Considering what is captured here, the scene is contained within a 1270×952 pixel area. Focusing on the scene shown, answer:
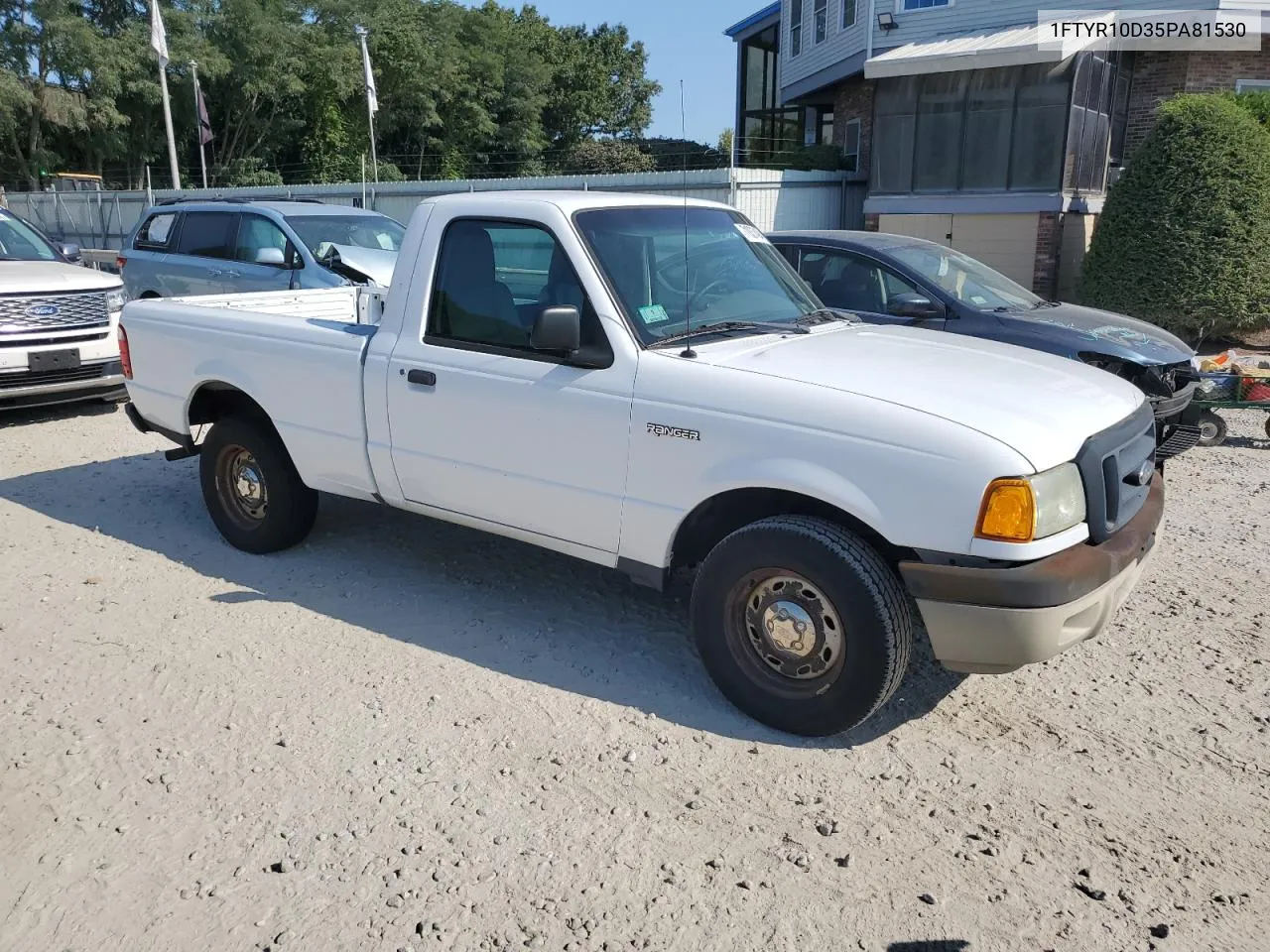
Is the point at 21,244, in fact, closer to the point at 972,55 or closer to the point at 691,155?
the point at 691,155

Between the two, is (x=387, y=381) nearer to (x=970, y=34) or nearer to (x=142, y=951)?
(x=142, y=951)

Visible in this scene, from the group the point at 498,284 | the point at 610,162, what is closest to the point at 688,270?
the point at 498,284

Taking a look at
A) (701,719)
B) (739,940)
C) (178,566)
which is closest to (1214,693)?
(701,719)

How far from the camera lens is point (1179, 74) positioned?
18328mm

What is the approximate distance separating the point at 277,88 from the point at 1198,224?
41.3m

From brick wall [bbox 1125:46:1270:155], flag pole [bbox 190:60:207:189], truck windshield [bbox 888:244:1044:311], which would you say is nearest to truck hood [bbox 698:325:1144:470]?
truck windshield [bbox 888:244:1044:311]

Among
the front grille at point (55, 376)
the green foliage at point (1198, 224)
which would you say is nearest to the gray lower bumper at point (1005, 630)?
the front grille at point (55, 376)

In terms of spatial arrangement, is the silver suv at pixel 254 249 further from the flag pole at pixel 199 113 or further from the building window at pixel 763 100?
the building window at pixel 763 100

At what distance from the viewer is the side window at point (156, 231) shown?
12.0 metres

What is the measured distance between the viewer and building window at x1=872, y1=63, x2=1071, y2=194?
17.0 meters

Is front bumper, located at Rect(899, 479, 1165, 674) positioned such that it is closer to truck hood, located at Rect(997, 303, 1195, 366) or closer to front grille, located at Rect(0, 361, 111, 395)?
truck hood, located at Rect(997, 303, 1195, 366)

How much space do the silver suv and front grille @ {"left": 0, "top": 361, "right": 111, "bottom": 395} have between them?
4.88 ft

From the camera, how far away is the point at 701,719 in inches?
160

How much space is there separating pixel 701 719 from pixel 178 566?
3212 mm
